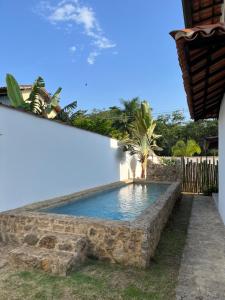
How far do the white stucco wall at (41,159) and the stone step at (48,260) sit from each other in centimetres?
233

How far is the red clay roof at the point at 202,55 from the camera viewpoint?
113 inches

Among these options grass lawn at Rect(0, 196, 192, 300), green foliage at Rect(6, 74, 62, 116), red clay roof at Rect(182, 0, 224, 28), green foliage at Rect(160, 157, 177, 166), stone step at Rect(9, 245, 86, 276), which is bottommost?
grass lawn at Rect(0, 196, 192, 300)

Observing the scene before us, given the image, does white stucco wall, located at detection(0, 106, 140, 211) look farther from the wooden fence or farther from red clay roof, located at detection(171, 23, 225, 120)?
the wooden fence

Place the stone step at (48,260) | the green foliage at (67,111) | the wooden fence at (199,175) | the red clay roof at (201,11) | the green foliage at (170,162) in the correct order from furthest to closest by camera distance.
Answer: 1. the green foliage at (170,162)
2. the wooden fence at (199,175)
3. the green foliage at (67,111)
4. the red clay roof at (201,11)
5. the stone step at (48,260)

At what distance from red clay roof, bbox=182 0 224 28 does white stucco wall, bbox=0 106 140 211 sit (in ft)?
17.0

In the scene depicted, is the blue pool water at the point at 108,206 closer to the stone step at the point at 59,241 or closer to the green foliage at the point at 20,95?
the stone step at the point at 59,241

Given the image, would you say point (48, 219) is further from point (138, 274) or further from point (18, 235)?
point (138, 274)

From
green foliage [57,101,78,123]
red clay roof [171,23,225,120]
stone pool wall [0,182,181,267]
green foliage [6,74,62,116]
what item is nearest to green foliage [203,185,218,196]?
green foliage [57,101,78,123]

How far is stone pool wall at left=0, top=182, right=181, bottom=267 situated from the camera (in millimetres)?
5617

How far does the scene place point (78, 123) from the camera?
18875mm

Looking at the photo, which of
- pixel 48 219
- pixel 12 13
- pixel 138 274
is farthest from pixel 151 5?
pixel 138 274

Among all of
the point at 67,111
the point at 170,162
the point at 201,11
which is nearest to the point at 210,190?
the point at 170,162

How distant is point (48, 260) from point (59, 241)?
62 cm

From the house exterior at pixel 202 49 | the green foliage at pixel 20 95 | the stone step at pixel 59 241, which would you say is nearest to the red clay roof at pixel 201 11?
the house exterior at pixel 202 49
